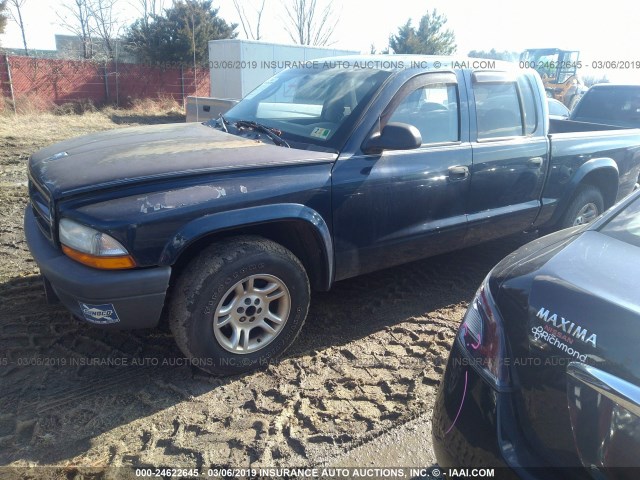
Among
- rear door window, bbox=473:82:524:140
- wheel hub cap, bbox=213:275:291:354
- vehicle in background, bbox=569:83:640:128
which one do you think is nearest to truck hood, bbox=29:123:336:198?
wheel hub cap, bbox=213:275:291:354

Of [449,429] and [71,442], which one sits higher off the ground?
[449,429]

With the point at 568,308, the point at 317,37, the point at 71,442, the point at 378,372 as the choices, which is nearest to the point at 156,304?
the point at 71,442

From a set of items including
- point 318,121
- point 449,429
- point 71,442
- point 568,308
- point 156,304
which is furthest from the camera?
point 318,121

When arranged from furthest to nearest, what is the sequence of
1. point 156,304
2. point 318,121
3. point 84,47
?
point 84,47
point 318,121
point 156,304

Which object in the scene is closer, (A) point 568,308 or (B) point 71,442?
(A) point 568,308

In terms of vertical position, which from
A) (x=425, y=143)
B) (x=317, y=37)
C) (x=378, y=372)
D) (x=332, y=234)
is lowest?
(x=378, y=372)

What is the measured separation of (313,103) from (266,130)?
414 millimetres

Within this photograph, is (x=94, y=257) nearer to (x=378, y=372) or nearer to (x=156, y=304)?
(x=156, y=304)

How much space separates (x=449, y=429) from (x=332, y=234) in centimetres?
152

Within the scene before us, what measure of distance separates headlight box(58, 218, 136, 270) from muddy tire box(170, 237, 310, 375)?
0.35 metres

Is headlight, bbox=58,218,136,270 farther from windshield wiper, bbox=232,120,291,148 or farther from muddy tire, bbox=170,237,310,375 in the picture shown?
windshield wiper, bbox=232,120,291,148

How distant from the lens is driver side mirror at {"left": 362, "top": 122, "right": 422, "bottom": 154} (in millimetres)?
3031

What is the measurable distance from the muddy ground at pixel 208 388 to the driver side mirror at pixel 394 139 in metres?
1.30

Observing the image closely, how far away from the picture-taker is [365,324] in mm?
3576
